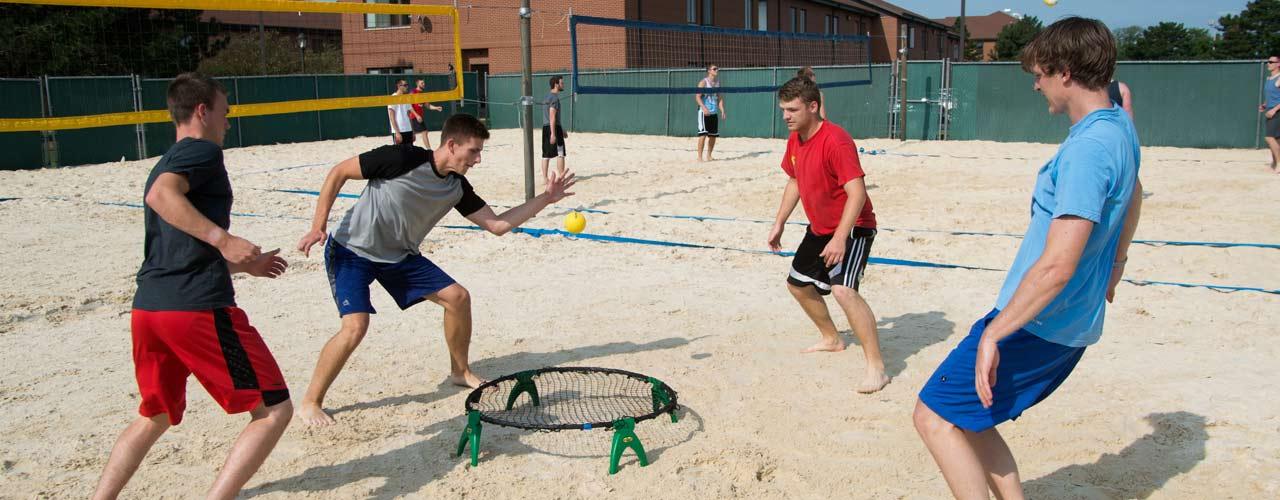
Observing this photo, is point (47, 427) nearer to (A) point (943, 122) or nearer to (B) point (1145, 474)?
(B) point (1145, 474)

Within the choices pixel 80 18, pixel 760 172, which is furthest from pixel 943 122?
pixel 80 18

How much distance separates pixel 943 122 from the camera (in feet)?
61.4

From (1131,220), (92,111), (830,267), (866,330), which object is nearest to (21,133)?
(92,111)

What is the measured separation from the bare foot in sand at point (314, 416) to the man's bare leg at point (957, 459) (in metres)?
2.60

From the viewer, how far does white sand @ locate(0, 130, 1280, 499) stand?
3.52 metres

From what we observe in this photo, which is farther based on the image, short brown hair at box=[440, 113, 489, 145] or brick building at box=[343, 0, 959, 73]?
brick building at box=[343, 0, 959, 73]

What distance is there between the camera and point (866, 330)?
4.47 meters

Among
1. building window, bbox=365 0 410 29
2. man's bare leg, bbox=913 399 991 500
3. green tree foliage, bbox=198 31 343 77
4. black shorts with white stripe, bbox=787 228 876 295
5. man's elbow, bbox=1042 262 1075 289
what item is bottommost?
man's bare leg, bbox=913 399 991 500

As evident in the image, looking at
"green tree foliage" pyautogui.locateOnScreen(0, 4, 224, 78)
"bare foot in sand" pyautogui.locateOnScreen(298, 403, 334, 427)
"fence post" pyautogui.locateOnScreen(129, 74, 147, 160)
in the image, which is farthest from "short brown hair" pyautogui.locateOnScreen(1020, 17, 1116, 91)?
"green tree foliage" pyautogui.locateOnScreen(0, 4, 224, 78)

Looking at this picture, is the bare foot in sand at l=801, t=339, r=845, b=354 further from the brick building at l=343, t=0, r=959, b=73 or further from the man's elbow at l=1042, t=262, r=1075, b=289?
the brick building at l=343, t=0, r=959, b=73

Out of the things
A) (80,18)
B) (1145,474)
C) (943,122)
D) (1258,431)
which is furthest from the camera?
(80,18)

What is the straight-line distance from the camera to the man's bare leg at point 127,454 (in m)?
2.97

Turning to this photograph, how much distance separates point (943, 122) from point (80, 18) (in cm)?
2201

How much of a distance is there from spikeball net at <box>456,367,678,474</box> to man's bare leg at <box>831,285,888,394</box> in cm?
97
